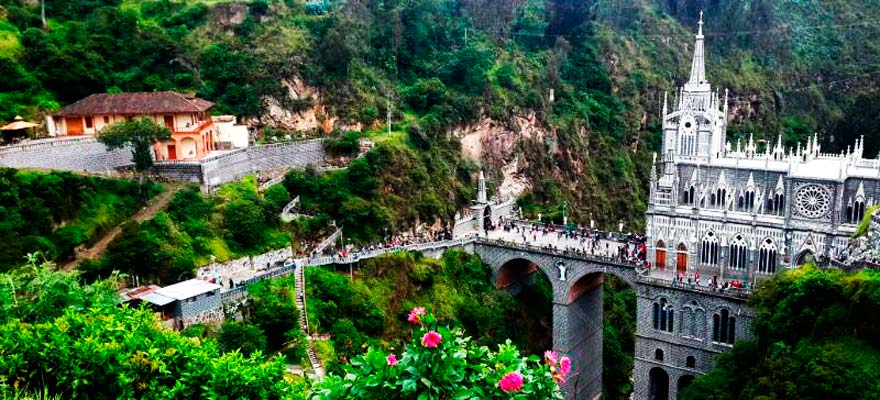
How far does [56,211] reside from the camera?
39.2 metres

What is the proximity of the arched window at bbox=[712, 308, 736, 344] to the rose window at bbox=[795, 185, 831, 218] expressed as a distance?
678cm

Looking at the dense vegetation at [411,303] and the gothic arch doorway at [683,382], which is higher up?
the dense vegetation at [411,303]

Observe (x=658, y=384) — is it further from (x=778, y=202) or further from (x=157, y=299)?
(x=157, y=299)

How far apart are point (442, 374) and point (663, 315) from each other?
35.5m

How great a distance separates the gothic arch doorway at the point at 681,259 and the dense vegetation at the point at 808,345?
23.2 feet

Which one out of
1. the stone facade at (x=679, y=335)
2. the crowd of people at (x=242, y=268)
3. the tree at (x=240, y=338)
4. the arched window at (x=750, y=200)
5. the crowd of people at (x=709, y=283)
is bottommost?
the stone facade at (x=679, y=335)

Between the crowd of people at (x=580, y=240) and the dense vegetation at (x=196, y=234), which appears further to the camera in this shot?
the crowd of people at (x=580, y=240)

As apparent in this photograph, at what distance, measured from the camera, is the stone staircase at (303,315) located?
37031 mm

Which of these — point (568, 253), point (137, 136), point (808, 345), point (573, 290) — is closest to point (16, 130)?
point (137, 136)

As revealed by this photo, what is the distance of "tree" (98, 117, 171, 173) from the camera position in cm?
4334

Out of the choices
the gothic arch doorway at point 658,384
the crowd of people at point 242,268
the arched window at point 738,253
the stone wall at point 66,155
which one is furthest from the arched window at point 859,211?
the stone wall at point 66,155

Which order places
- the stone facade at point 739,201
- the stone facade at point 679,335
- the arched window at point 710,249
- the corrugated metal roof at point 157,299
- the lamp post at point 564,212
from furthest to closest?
1. the lamp post at point 564,212
2. the arched window at point 710,249
3. the stone facade at point 679,335
4. the stone facade at point 739,201
5. the corrugated metal roof at point 157,299

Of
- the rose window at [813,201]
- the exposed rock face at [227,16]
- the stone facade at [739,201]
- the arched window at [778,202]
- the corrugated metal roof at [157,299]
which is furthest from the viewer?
the exposed rock face at [227,16]

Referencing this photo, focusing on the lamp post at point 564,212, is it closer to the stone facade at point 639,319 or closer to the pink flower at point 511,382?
the stone facade at point 639,319
